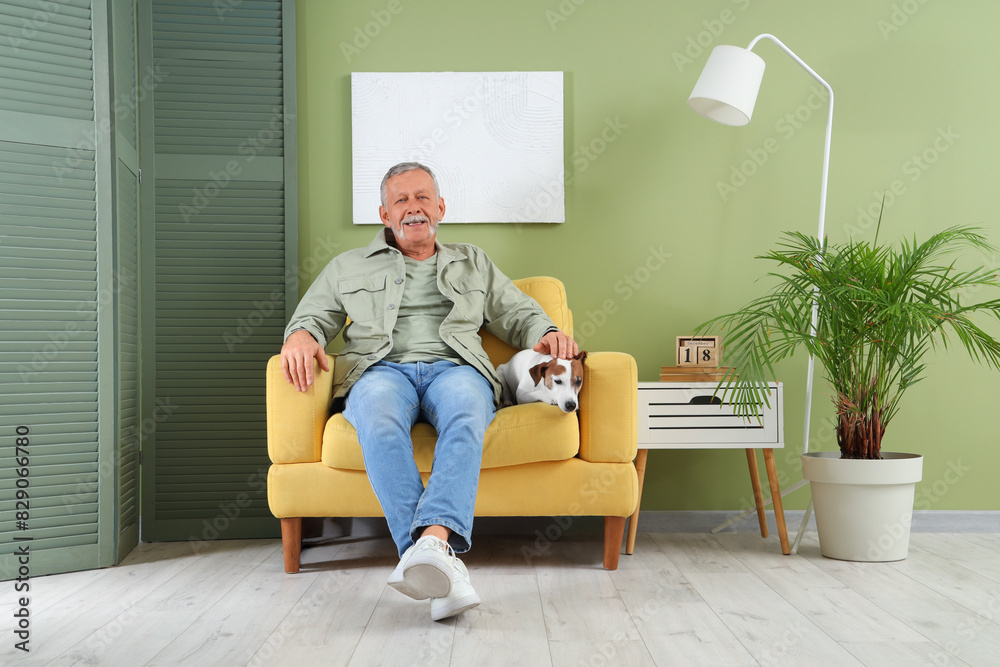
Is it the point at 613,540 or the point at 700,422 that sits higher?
the point at 700,422

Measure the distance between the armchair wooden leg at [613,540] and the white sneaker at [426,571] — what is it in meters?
0.65

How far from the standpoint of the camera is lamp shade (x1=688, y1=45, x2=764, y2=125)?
228cm

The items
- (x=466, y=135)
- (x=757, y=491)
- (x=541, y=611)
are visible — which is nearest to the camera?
(x=541, y=611)

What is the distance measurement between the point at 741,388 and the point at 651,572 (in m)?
0.62

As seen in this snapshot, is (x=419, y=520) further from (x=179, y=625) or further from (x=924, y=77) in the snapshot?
(x=924, y=77)

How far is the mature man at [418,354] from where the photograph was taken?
1.60 metres

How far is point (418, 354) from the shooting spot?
214cm

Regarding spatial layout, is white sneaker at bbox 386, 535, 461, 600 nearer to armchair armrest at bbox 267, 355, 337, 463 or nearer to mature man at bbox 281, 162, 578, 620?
mature man at bbox 281, 162, 578, 620

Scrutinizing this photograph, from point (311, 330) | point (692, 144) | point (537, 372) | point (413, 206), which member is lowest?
point (537, 372)

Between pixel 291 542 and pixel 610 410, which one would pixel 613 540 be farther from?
pixel 291 542

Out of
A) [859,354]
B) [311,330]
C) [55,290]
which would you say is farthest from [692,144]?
[55,290]

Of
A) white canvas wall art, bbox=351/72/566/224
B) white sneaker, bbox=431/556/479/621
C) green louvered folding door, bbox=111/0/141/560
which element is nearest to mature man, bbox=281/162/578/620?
white sneaker, bbox=431/556/479/621

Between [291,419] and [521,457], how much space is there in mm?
654

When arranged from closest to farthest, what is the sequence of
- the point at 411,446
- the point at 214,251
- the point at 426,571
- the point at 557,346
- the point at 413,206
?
the point at 426,571 < the point at 411,446 < the point at 557,346 < the point at 413,206 < the point at 214,251
